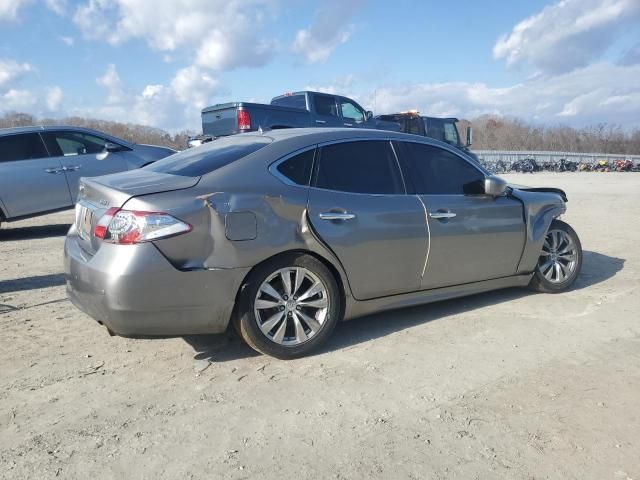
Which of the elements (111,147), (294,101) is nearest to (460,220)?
(111,147)

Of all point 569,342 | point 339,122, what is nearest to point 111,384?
point 569,342

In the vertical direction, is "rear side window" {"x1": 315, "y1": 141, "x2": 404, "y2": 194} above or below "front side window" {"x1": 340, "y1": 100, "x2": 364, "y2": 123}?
below

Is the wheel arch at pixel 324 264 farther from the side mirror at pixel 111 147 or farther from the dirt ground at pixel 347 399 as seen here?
the side mirror at pixel 111 147

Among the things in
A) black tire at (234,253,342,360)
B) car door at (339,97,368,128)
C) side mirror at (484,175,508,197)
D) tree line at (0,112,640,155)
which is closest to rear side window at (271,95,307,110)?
car door at (339,97,368,128)

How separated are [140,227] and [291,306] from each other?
1.15 meters

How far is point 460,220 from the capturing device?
4.62 m

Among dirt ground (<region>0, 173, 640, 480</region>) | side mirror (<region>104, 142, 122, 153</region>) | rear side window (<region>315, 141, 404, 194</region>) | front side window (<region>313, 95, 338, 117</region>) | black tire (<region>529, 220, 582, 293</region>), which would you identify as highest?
front side window (<region>313, 95, 338, 117</region>)

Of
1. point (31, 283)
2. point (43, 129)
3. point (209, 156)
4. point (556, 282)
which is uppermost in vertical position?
point (43, 129)

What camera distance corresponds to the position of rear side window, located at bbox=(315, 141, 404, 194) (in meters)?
4.10

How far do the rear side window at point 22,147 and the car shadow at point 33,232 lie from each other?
4.35 feet

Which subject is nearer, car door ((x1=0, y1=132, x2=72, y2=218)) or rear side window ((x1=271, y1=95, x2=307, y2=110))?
car door ((x1=0, y1=132, x2=72, y2=218))

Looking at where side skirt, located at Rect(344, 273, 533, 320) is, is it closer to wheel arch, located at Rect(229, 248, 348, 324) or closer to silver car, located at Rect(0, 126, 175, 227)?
wheel arch, located at Rect(229, 248, 348, 324)

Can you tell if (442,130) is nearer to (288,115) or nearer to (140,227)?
(288,115)

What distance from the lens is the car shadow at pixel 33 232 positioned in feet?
29.8
